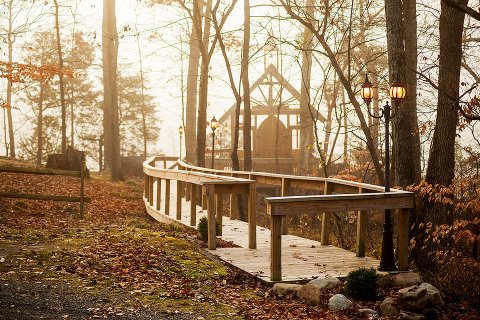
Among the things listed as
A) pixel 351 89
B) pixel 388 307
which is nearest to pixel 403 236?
pixel 388 307

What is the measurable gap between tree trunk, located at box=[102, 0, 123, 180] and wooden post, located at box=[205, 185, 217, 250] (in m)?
14.8

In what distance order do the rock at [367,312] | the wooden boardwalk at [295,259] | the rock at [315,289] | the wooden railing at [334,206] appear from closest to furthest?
the rock at [367,312], the rock at [315,289], the wooden railing at [334,206], the wooden boardwalk at [295,259]

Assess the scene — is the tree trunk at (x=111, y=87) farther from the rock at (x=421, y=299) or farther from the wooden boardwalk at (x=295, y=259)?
the rock at (x=421, y=299)

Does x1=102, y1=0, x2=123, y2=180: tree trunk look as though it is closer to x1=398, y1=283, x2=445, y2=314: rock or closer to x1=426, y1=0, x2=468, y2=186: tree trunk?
x1=426, y1=0, x2=468, y2=186: tree trunk

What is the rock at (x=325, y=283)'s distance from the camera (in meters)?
8.19

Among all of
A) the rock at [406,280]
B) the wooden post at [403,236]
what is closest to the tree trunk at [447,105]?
the wooden post at [403,236]

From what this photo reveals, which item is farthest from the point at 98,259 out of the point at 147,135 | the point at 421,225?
the point at 147,135

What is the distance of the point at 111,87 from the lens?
1035 inches

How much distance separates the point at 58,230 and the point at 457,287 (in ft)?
24.9

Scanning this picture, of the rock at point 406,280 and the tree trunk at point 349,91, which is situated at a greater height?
the tree trunk at point 349,91

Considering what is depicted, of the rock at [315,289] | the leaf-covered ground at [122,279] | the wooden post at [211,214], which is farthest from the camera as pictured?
the wooden post at [211,214]

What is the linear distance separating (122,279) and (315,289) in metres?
2.62

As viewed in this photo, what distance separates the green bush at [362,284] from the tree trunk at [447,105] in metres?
2.75

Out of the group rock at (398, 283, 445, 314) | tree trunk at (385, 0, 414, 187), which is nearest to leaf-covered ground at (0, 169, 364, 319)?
rock at (398, 283, 445, 314)
